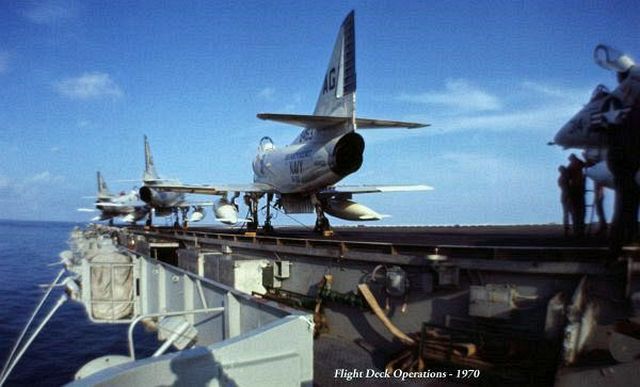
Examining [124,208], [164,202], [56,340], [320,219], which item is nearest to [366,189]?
[320,219]

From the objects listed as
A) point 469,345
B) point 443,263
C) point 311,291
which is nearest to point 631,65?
point 443,263

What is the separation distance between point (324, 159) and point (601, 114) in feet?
38.8

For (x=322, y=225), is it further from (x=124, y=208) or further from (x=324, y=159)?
(x=124, y=208)

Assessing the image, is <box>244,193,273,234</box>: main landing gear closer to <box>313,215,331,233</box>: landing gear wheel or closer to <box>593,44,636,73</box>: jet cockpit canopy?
<box>313,215,331,233</box>: landing gear wheel

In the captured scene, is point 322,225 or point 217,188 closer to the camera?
point 322,225

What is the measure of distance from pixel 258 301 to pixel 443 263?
13.6ft

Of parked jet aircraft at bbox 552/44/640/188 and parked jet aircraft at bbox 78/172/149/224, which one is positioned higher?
parked jet aircraft at bbox 552/44/640/188

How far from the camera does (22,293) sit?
103ft

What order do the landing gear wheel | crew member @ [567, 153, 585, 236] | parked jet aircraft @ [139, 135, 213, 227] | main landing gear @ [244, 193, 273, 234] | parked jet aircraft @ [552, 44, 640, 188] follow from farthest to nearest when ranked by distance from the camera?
parked jet aircraft @ [139, 135, 213, 227]
main landing gear @ [244, 193, 273, 234]
the landing gear wheel
crew member @ [567, 153, 585, 236]
parked jet aircraft @ [552, 44, 640, 188]

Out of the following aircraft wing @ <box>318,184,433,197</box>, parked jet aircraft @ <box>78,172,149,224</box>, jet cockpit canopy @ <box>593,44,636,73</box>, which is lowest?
parked jet aircraft @ <box>78,172,149,224</box>

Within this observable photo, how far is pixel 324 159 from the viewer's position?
16641 mm

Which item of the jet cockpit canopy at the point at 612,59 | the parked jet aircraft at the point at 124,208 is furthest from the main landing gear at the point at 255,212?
the parked jet aircraft at the point at 124,208

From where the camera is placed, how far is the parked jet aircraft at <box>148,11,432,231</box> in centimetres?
1617

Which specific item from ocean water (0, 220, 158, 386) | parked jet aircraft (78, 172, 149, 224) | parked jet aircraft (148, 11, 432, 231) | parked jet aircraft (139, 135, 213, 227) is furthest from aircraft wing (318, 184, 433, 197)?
parked jet aircraft (78, 172, 149, 224)
